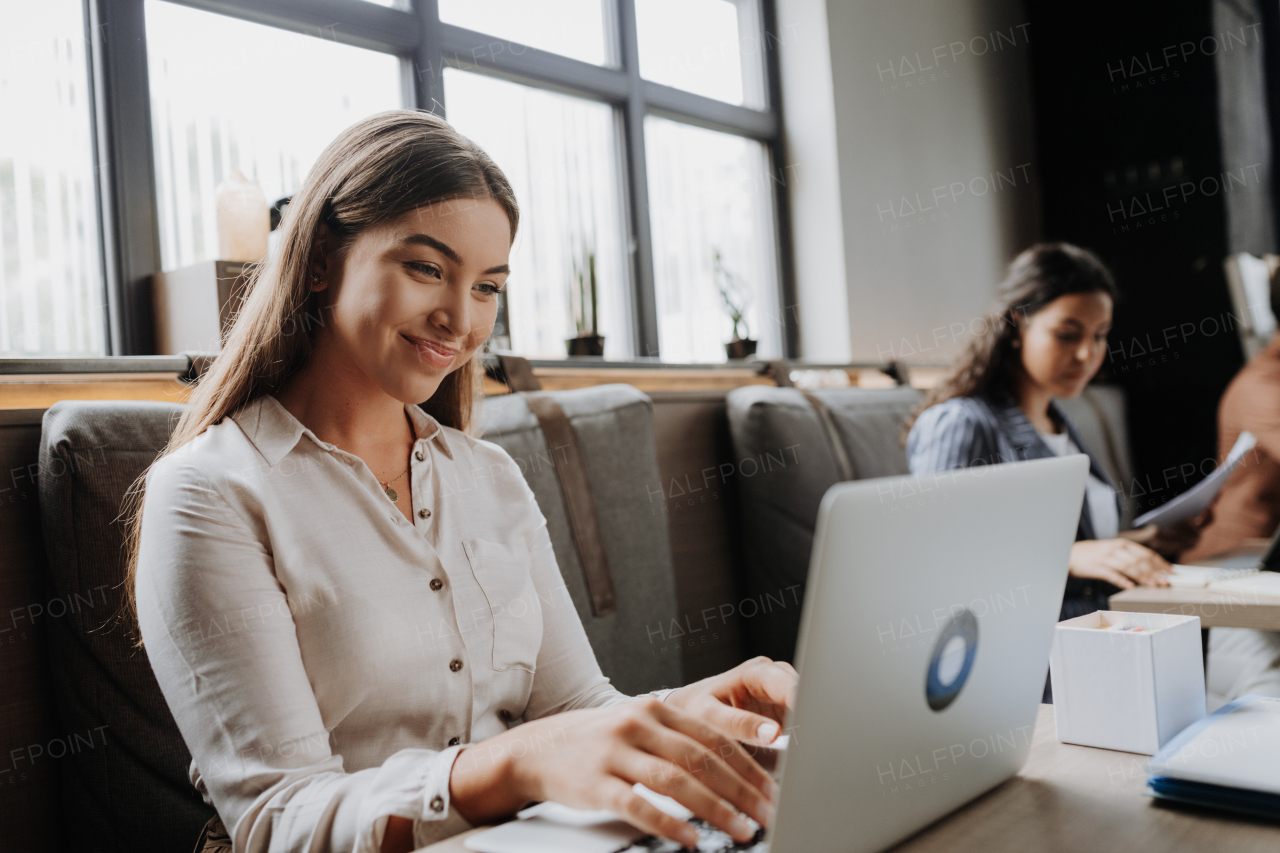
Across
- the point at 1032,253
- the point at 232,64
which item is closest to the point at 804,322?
the point at 1032,253

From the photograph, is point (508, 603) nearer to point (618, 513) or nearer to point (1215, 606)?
point (618, 513)

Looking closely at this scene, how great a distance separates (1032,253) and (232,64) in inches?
70.5

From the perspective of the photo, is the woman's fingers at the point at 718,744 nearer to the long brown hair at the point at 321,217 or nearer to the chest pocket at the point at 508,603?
the chest pocket at the point at 508,603

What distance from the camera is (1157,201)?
4.14 meters

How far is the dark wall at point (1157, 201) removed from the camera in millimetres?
4023

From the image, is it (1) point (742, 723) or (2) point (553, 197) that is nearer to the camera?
(1) point (742, 723)

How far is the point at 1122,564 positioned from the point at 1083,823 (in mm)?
1037

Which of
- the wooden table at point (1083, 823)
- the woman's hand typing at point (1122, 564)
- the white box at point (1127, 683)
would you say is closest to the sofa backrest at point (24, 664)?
the wooden table at point (1083, 823)

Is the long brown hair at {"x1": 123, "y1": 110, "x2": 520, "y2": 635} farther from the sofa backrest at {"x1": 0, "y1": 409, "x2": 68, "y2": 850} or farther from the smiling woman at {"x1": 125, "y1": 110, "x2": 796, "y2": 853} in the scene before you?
the sofa backrest at {"x1": 0, "y1": 409, "x2": 68, "y2": 850}

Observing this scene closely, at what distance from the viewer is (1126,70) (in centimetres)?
420

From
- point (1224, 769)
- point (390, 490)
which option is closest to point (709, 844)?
point (1224, 769)

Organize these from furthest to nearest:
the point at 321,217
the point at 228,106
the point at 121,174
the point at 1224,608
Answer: the point at 228,106 < the point at 121,174 < the point at 1224,608 < the point at 321,217

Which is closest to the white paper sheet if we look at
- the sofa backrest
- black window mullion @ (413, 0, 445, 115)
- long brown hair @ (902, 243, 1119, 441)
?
long brown hair @ (902, 243, 1119, 441)

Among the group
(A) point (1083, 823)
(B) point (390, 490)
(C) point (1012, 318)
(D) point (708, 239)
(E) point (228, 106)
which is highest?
(E) point (228, 106)
